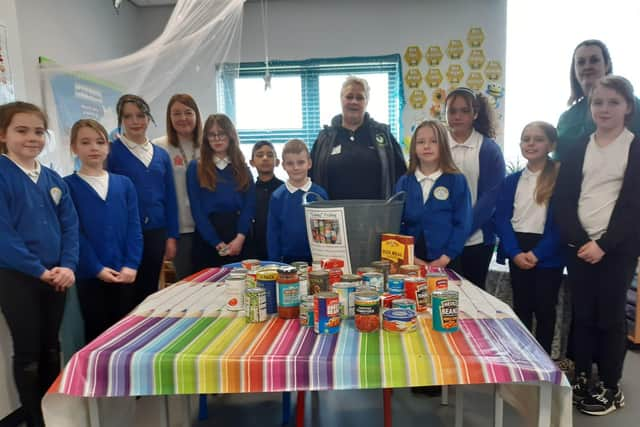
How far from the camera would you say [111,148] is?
210 centimetres


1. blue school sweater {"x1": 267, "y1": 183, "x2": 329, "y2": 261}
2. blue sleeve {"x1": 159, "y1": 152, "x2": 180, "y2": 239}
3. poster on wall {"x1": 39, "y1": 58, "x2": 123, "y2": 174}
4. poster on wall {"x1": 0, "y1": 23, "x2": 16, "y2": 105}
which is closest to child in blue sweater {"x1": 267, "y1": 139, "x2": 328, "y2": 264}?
blue school sweater {"x1": 267, "y1": 183, "x2": 329, "y2": 261}

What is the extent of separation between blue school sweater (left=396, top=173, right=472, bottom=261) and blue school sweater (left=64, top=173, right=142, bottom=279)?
1.23 metres

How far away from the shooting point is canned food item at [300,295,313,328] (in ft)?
3.67

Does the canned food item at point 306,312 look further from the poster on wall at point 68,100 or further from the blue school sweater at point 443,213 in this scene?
the poster on wall at point 68,100

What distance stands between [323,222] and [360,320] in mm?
426

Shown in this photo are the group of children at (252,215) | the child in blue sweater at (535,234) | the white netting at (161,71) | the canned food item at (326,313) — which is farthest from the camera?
the white netting at (161,71)

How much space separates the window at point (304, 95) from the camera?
396 centimetres

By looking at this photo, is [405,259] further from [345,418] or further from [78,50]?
[78,50]

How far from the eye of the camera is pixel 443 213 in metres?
1.86

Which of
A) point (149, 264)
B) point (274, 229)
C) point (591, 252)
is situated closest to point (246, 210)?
point (274, 229)

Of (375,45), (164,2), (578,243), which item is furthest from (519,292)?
(164,2)

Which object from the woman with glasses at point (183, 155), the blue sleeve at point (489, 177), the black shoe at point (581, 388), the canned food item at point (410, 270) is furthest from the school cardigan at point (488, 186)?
the woman with glasses at point (183, 155)

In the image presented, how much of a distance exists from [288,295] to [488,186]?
4.44 feet

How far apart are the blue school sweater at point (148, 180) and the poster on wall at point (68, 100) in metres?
0.64
